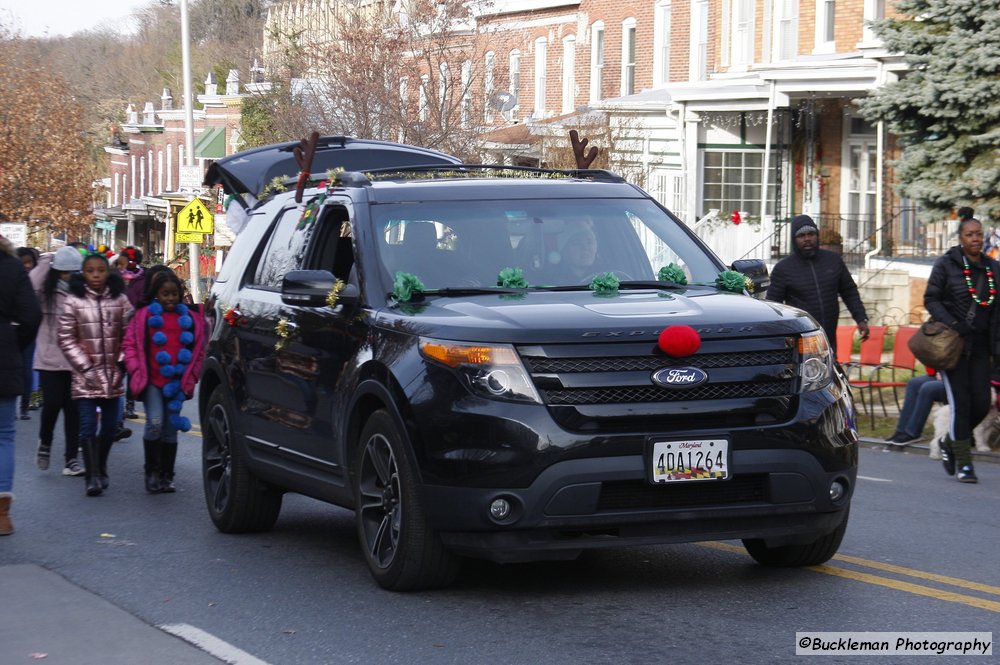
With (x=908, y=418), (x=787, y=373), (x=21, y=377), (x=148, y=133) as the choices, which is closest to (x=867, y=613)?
(x=787, y=373)

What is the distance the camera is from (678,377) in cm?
709

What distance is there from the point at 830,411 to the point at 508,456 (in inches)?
60.1

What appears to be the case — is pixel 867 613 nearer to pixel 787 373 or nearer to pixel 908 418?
pixel 787 373

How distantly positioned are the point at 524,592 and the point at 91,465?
555 centimetres

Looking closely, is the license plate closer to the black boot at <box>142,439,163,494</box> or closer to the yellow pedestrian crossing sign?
the black boot at <box>142,439,163,494</box>

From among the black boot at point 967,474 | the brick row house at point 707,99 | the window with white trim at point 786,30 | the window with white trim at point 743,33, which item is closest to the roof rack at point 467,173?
the black boot at point 967,474

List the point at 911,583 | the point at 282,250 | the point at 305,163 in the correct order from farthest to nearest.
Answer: the point at 305,163 → the point at 282,250 → the point at 911,583

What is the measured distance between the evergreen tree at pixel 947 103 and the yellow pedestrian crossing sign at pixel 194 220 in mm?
19136

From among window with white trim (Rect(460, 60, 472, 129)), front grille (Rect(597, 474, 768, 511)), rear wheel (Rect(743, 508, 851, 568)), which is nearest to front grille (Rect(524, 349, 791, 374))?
front grille (Rect(597, 474, 768, 511))

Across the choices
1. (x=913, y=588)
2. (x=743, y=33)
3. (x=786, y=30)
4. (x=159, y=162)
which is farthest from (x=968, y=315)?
(x=159, y=162)

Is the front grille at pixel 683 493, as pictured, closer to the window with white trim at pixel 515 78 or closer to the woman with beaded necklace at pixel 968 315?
the woman with beaded necklace at pixel 968 315

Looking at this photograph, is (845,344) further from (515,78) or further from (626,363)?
(515,78)

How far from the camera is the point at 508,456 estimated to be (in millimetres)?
6980

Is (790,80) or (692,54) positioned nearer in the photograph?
(790,80)
